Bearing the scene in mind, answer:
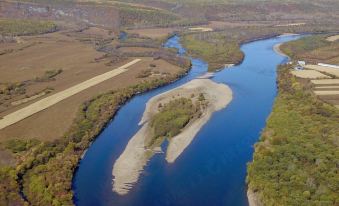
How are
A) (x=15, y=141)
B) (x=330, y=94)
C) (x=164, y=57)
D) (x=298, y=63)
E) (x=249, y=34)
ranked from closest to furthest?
(x=15, y=141)
(x=330, y=94)
(x=298, y=63)
(x=164, y=57)
(x=249, y=34)

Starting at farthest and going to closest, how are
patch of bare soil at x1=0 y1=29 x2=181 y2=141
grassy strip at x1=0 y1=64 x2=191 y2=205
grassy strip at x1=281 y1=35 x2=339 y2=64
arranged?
grassy strip at x1=281 y1=35 x2=339 y2=64 < patch of bare soil at x1=0 y1=29 x2=181 y2=141 < grassy strip at x1=0 y1=64 x2=191 y2=205

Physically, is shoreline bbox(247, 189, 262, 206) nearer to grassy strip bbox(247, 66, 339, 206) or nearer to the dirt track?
grassy strip bbox(247, 66, 339, 206)

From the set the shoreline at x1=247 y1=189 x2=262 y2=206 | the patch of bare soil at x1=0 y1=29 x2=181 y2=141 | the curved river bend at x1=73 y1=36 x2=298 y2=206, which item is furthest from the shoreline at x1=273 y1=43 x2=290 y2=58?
the shoreline at x1=247 y1=189 x2=262 y2=206

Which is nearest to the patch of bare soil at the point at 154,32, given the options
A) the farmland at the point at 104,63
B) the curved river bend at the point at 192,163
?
the farmland at the point at 104,63

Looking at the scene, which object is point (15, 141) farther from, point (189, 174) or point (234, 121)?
point (234, 121)

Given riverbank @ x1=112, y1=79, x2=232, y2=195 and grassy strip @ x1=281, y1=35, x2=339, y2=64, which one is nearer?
riverbank @ x1=112, y1=79, x2=232, y2=195

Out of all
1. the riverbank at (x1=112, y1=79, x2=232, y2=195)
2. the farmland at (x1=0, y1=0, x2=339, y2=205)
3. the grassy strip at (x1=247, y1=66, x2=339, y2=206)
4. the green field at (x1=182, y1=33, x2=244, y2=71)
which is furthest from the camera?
the green field at (x1=182, y1=33, x2=244, y2=71)

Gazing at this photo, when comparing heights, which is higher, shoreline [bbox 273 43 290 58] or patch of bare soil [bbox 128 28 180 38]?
patch of bare soil [bbox 128 28 180 38]

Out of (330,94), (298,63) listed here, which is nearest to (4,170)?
(330,94)
